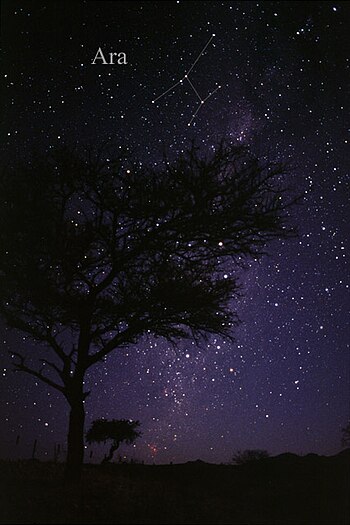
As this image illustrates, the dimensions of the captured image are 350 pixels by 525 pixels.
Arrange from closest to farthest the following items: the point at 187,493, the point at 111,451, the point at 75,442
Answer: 1. the point at 75,442
2. the point at 187,493
3. the point at 111,451

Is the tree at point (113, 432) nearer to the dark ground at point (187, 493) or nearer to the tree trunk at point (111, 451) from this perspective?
the tree trunk at point (111, 451)

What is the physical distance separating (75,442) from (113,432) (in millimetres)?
11090

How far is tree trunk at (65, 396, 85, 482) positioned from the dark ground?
384 mm

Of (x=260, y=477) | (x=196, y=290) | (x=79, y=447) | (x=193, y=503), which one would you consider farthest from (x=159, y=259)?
(x=260, y=477)

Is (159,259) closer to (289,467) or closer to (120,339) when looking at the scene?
(120,339)

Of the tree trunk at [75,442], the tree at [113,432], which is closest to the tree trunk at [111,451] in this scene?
the tree at [113,432]

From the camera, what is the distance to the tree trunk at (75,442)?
12.2m

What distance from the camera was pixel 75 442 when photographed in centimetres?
1247

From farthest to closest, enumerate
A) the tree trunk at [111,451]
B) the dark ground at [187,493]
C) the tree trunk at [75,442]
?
the tree trunk at [111,451], the tree trunk at [75,442], the dark ground at [187,493]

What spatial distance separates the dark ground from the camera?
987 cm

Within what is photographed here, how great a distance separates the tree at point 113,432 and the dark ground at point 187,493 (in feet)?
17.4

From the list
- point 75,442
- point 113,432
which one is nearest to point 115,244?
point 75,442

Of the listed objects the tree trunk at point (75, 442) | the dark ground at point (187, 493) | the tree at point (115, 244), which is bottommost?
the dark ground at point (187, 493)

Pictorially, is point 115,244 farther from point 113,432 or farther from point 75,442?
point 113,432
